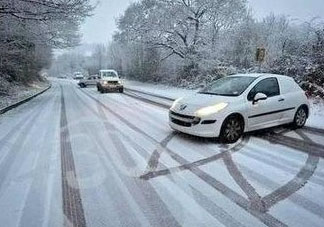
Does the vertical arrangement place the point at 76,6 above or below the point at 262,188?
above

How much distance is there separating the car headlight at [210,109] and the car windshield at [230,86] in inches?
28.7

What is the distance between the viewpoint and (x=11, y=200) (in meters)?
4.91

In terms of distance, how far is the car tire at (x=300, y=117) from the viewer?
991 centimetres

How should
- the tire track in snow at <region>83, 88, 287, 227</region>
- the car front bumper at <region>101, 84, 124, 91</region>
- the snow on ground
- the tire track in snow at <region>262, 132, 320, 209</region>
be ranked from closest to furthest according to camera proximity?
1. the tire track in snow at <region>83, 88, 287, 227</region>
2. the tire track in snow at <region>262, 132, 320, 209</region>
3. the snow on ground
4. the car front bumper at <region>101, 84, 124, 91</region>

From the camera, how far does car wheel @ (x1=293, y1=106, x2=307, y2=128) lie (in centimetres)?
991

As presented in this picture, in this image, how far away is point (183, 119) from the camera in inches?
335

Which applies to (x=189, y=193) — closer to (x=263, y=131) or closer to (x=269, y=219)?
(x=269, y=219)

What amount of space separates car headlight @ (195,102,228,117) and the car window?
87cm

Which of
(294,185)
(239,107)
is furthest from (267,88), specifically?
(294,185)

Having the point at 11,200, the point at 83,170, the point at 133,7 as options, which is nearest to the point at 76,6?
the point at 83,170

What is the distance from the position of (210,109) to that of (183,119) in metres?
0.73

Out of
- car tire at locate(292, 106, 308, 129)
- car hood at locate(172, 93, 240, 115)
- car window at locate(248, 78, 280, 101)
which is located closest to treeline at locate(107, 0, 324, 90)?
car tire at locate(292, 106, 308, 129)

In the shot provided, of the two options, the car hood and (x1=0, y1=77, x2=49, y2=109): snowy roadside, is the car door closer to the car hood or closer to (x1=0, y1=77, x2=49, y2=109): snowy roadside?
the car hood

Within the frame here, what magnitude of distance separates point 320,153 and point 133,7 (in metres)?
50.9
